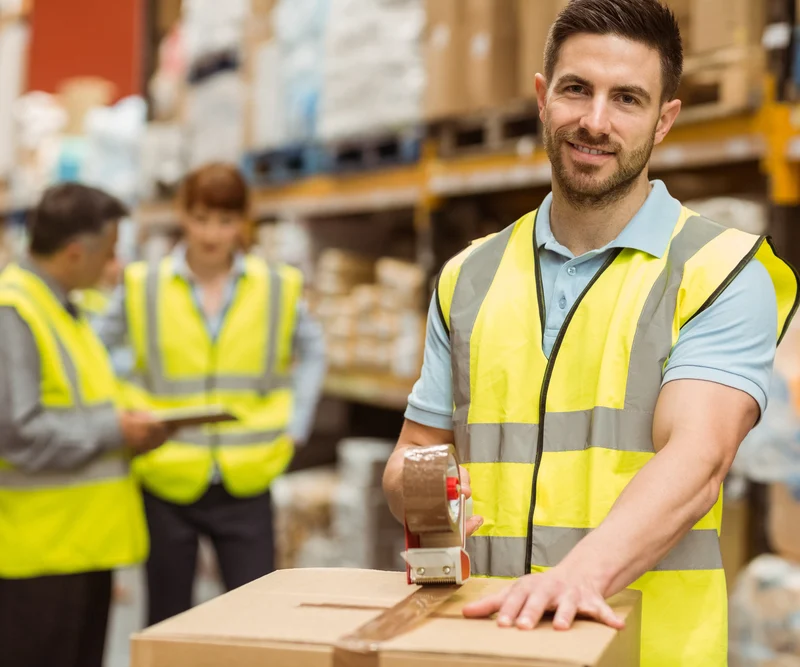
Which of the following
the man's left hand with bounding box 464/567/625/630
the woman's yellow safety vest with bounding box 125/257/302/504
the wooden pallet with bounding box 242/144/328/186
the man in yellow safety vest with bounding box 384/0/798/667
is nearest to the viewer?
the man's left hand with bounding box 464/567/625/630

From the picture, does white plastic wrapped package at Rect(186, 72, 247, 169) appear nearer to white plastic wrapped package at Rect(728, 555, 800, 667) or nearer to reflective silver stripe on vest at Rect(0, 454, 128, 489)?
reflective silver stripe on vest at Rect(0, 454, 128, 489)

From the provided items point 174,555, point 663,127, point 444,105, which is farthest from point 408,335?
point 663,127

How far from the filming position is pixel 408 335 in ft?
16.6

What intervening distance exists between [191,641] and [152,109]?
6.68 metres

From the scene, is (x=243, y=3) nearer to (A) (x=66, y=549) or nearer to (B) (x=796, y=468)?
(A) (x=66, y=549)

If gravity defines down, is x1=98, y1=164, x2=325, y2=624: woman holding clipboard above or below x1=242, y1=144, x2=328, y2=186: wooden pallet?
below

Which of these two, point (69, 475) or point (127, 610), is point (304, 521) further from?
Answer: point (69, 475)

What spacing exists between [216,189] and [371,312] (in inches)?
57.6

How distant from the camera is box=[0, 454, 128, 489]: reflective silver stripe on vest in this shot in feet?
11.1

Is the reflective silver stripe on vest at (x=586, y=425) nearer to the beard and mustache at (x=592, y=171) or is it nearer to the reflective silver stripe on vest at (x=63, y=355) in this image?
the beard and mustache at (x=592, y=171)

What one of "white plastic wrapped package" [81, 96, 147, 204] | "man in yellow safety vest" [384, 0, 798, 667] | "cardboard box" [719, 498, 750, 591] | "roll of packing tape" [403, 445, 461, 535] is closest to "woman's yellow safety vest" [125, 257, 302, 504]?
"cardboard box" [719, 498, 750, 591]

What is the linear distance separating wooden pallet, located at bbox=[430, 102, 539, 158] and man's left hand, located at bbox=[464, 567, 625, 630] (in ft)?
9.50

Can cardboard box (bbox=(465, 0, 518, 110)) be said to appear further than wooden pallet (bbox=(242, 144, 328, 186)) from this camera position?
No

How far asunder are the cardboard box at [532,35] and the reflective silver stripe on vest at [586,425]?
2.20 metres
